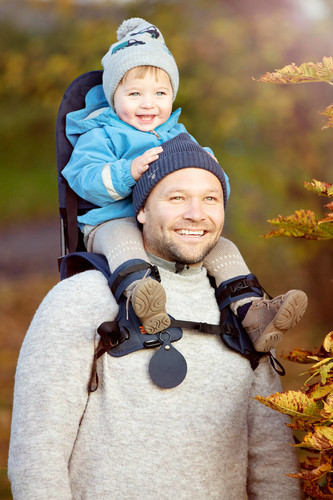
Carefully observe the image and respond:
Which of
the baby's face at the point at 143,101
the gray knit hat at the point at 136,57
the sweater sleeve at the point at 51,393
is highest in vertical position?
the gray knit hat at the point at 136,57

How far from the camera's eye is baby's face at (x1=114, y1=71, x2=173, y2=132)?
272 cm

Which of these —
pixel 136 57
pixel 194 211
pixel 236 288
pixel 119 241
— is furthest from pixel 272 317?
pixel 136 57

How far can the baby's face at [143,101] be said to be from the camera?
2.72 meters

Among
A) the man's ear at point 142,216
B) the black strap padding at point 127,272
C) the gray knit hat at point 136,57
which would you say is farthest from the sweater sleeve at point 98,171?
the black strap padding at point 127,272

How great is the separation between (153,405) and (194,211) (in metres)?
0.67

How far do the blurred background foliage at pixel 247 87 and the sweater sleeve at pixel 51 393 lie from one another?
386 cm

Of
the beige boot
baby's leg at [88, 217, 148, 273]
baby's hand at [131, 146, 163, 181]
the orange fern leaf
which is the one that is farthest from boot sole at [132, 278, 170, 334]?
the orange fern leaf

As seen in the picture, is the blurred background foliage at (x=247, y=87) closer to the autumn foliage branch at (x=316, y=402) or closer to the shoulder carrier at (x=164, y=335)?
the shoulder carrier at (x=164, y=335)

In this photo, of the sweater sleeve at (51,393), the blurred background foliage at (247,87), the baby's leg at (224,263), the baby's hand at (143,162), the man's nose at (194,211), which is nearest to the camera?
the sweater sleeve at (51,393)

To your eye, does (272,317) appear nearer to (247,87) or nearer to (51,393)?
(51,393)

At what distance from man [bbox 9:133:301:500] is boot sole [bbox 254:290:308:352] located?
0.47 ft

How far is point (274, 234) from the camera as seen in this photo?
2133 mm

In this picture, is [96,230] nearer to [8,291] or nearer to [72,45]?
[72,45]

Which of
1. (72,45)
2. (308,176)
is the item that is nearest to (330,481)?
(308,176)
